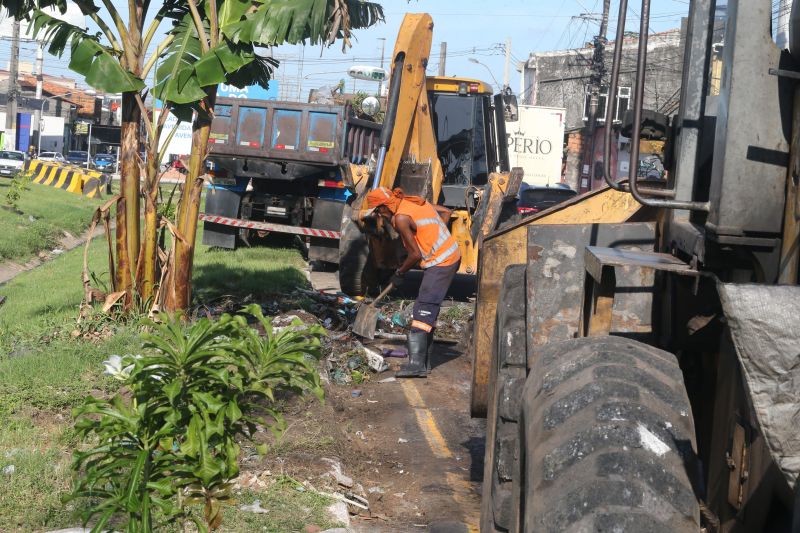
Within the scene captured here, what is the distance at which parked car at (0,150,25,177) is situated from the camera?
42.4 m

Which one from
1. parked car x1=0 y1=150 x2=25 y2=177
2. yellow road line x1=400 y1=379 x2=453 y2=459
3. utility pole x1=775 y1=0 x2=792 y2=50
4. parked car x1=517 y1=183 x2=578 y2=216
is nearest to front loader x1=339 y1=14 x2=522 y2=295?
yellow road line x1=400 y1=379 x2=453 y2=459

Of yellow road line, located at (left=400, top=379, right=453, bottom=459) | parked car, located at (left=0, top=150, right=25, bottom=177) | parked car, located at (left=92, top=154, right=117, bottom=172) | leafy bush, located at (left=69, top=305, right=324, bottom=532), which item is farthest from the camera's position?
parked car, located at (left=92, top=154, right=117, bottom=172)

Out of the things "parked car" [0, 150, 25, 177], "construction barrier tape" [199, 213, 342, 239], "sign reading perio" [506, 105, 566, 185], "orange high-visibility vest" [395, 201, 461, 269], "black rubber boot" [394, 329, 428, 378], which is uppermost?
"sign reading perio" [506, 105, 566, 185]

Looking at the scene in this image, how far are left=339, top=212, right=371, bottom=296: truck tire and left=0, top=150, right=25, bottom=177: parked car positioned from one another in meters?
32.1

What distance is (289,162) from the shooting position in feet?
53.7

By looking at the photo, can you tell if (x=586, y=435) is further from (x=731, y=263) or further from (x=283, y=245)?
(x=283, y=245)

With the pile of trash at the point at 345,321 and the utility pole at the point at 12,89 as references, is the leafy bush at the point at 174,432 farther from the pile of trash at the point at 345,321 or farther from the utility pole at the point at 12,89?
→ the utility pole at the point at 12,89

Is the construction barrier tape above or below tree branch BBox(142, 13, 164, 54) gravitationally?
below

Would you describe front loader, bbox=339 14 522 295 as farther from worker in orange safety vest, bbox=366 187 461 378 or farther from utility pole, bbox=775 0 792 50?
utility pole, bbox=775 0 792 50

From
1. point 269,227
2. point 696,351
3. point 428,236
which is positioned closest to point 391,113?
point 428,236

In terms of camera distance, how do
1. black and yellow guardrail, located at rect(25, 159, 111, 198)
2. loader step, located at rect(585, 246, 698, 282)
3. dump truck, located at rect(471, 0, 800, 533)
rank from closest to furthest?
dump truck, located at rect(471, 0, 800, 533)
loader step, located at rect(585, 246, 698, 282)
black and yellow guardrail, located at rect(25, 159, 111, 198)

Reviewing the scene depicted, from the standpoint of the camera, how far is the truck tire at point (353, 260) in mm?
13195

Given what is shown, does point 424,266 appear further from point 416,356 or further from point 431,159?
point 431,159

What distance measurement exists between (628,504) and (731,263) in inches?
34.5
